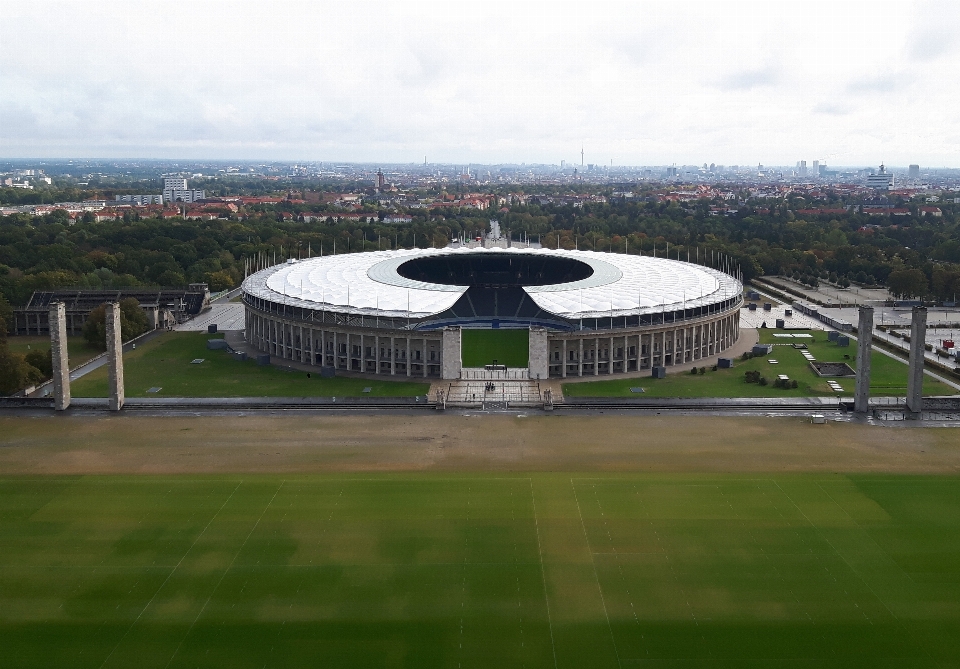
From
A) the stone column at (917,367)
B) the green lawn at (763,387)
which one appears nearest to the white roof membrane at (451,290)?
the green lawn at (763,387)

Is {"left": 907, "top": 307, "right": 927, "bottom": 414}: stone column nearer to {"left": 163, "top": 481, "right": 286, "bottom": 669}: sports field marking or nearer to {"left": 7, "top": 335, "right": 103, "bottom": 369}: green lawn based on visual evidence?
{"left": 163, "top": 481, "right": 286, "bottom": 669}: sports field marking

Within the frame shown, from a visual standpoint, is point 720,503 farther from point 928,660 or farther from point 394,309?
point 394,309

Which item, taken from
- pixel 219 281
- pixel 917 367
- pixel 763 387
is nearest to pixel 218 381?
pixel 763 387

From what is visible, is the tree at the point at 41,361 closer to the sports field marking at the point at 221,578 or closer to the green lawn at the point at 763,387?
the sports field marking at the point at 221,578

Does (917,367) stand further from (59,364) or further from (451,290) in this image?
(59,364)

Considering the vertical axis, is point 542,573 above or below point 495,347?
A: below

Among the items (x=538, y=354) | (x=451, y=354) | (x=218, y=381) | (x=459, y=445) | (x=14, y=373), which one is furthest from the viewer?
(x=451, y=354)
